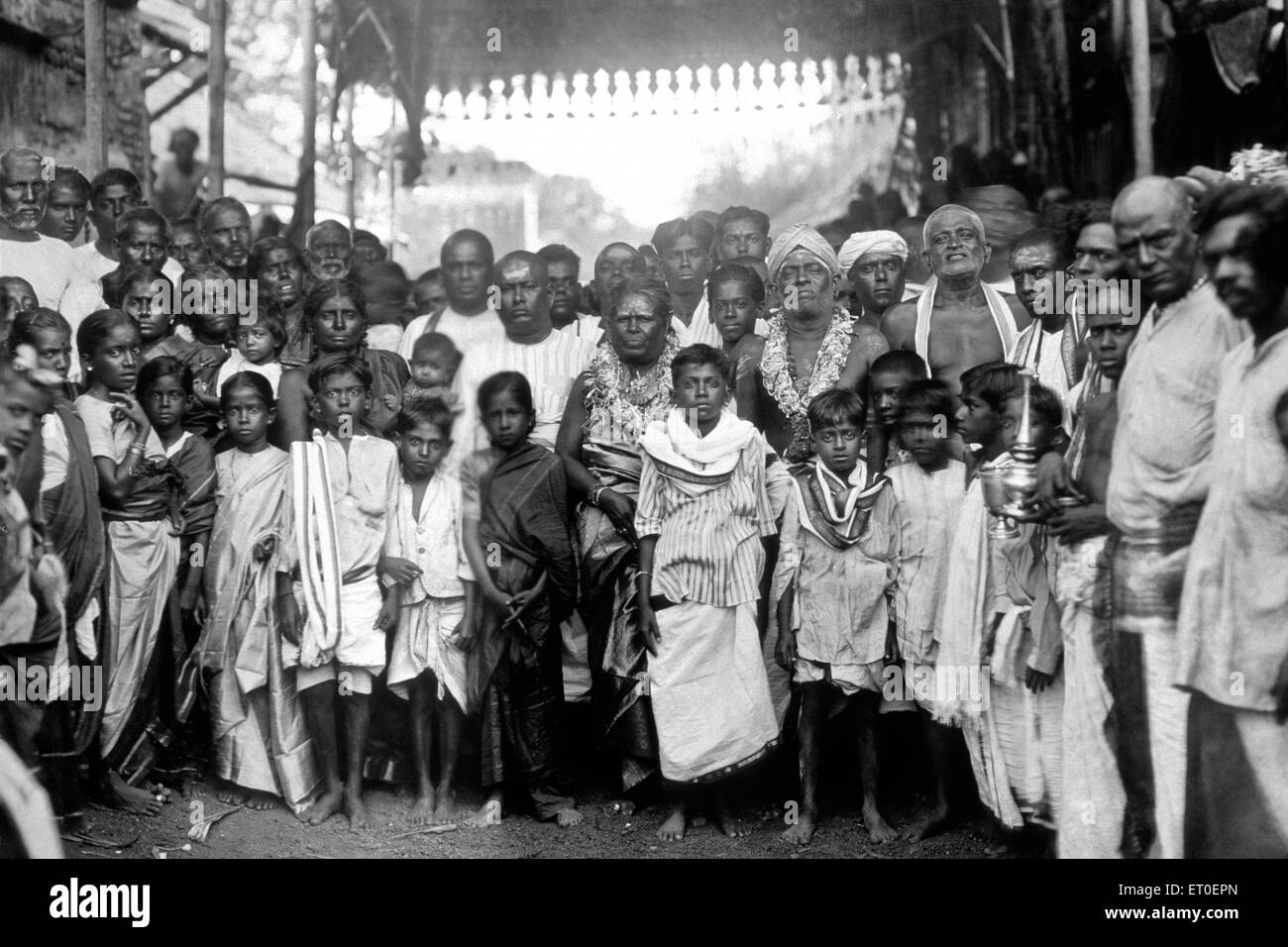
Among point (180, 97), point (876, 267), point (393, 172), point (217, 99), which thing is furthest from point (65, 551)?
point (180, 97)

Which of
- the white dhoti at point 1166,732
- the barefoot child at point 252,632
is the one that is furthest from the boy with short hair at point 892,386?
the barefoot child at point 252,632

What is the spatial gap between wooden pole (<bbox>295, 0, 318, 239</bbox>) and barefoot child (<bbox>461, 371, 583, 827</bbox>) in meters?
2.35

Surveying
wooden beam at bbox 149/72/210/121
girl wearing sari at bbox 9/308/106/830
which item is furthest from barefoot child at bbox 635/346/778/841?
wooden beam at bbox 149/72/210/121

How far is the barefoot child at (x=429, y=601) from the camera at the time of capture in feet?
17.1

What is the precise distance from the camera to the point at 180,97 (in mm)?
8750

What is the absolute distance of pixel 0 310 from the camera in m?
5.23

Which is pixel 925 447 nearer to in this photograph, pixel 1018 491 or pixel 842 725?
pixel 1018 491

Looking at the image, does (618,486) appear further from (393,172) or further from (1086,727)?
(393,172)

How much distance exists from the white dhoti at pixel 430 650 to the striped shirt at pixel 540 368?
72 cm

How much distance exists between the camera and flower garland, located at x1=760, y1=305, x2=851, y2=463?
5215mm

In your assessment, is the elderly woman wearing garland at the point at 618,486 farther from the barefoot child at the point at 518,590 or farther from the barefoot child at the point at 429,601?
the barefoot child at the point at 429,601

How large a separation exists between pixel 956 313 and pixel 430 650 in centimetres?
229
